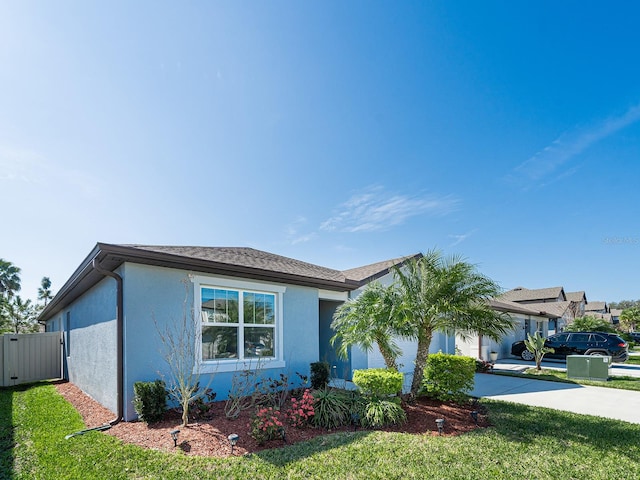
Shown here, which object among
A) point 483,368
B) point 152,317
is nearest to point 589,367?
point 483,368

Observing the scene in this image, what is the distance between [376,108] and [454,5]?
135 inches

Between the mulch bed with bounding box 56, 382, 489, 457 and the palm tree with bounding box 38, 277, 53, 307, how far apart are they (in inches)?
1540

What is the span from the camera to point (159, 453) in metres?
4.96

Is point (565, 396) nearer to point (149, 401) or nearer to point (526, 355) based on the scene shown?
point (149, 401)

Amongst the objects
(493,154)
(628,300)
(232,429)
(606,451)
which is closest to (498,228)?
(493,154)

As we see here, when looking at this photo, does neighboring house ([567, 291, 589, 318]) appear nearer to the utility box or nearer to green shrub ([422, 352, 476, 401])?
the utility box

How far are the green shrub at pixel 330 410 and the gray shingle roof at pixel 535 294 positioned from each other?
33.9 meters

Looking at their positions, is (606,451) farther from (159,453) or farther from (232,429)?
(159,453)

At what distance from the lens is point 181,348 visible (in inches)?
271

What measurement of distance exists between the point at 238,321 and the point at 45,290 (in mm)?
41524

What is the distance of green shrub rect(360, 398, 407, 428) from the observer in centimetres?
630

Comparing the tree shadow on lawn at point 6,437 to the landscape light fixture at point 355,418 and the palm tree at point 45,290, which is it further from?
the palm tree at point 45,290

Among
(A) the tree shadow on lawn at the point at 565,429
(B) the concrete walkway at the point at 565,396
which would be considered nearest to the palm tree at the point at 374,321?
(A) the tree shadow on lawn at the point at 565,429

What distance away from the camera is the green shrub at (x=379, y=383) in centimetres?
712
